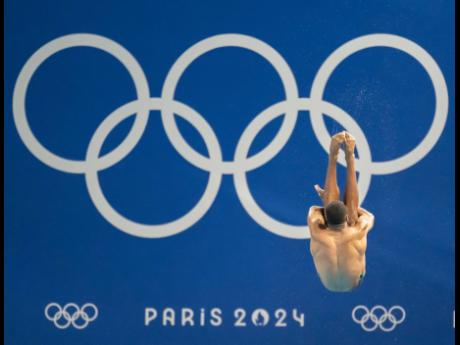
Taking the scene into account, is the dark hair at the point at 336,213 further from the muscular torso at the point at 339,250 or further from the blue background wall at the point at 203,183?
the blue background wall at the point at 203,183

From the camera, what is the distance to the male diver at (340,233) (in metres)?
6.84

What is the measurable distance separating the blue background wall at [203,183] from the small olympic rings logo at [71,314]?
0.05 meters

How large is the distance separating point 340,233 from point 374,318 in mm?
1352

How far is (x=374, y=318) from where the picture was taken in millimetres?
7863

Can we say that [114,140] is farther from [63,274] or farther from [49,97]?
[63,274]

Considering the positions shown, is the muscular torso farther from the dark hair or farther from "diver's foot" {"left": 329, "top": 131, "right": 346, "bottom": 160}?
"diver's foot" {"left": 329, "top": 131, "right": 346, "bottom": 160}

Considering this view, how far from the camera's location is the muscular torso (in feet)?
22.6

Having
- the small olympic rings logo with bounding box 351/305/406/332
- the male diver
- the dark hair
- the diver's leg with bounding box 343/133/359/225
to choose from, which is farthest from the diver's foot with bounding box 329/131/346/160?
the small olympic rings logo with bounding box 351/305/406/332

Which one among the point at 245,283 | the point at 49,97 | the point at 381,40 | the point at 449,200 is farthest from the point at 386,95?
the point at 49,97

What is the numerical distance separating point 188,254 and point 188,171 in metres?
0.71

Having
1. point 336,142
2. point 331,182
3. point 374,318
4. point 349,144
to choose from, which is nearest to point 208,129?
point 331,182

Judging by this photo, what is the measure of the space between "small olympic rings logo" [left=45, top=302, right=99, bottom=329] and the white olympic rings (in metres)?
0.76

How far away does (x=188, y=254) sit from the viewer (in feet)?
25.8

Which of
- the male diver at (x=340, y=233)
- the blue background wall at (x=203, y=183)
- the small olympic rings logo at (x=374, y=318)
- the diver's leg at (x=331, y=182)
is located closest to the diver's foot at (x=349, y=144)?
the male diver at (x=340, y=233)
